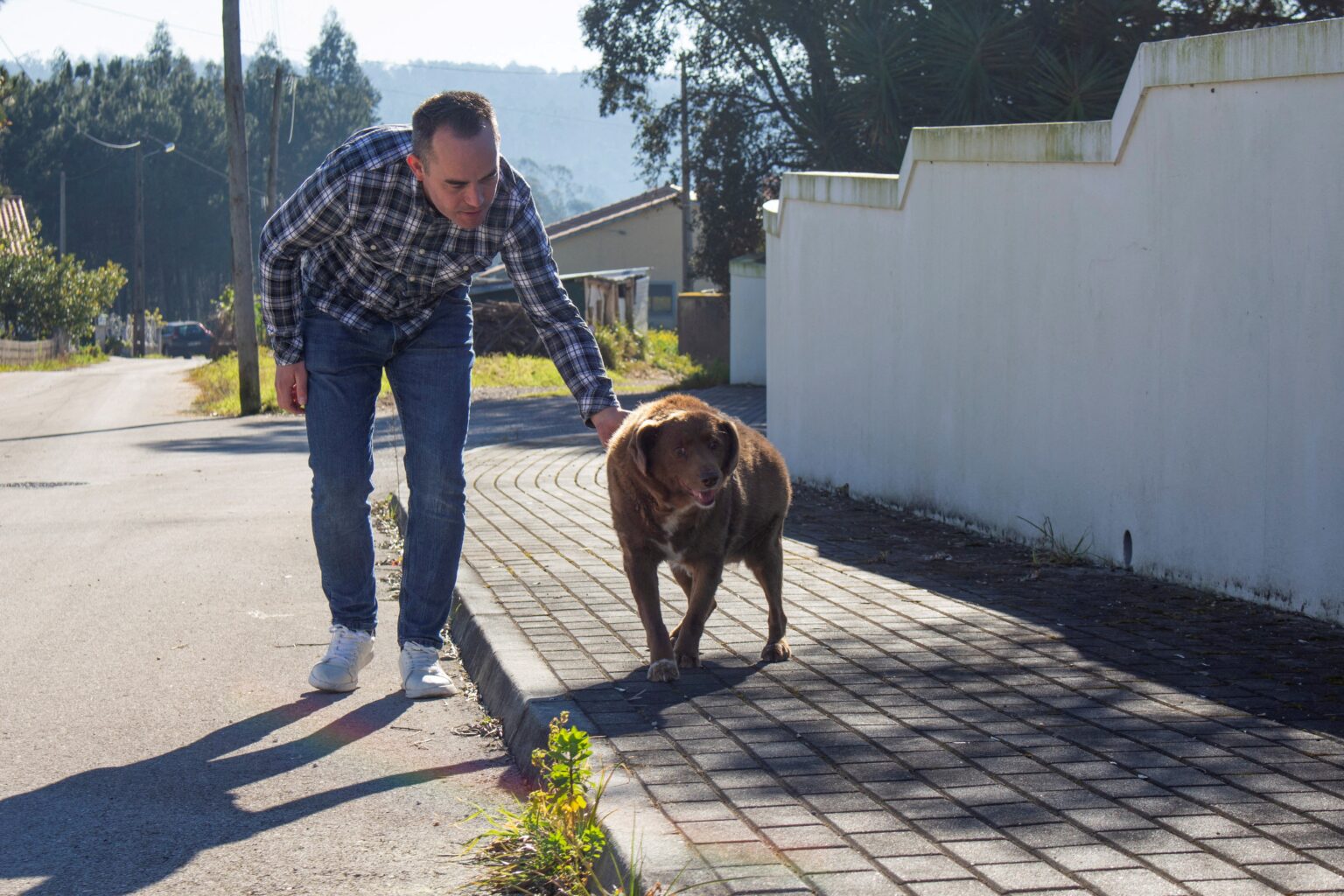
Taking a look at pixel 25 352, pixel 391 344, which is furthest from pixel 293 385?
pixel 25 352

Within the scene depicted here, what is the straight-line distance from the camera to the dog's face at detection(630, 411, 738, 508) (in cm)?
489

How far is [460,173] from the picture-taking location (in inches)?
182

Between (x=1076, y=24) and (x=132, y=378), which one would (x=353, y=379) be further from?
(x=132, y=378)

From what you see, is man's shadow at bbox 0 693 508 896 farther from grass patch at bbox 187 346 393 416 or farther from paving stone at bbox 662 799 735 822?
grass patch at bbox 187 346 393 416

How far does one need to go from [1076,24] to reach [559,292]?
16.8 meters

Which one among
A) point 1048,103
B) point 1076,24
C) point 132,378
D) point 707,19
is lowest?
point 132,378

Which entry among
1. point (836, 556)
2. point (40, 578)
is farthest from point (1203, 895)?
point (40, 578)

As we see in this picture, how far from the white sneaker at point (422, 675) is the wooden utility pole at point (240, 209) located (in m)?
19.3

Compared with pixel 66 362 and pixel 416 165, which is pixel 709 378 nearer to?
pixel 416 165

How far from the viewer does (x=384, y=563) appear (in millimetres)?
8523

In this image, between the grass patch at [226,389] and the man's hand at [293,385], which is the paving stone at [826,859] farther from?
the grass patch at [226,389]

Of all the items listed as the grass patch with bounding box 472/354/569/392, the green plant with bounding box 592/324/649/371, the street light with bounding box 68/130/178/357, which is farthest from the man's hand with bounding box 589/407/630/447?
the street light with bounding box 68/130/178/357

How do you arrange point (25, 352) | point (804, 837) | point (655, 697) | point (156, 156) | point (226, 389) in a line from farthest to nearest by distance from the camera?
point (156, 156), point (25, 352), point (226, 389), point (655, 697), point (804, 837)

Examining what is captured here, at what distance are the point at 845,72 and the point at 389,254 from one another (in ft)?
63.2
